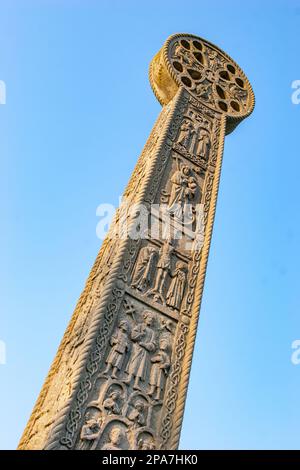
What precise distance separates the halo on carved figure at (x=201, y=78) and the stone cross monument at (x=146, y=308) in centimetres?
17

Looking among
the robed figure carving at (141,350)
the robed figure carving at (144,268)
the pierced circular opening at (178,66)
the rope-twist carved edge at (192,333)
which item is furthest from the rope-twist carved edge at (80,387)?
the pierced circular opening at (178,66)

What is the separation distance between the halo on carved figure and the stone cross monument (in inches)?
6.6

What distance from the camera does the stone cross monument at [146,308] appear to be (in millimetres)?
4172

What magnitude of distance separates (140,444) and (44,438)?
2.57ft

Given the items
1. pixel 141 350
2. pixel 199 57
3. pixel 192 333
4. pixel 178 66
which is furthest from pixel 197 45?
pixel 141 350

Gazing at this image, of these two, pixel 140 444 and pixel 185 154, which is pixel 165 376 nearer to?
pixel 140 444

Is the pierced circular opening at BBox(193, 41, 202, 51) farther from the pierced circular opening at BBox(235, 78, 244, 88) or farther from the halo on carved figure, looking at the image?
the pierced circular opening at BBox(235, 78, 244, 88)

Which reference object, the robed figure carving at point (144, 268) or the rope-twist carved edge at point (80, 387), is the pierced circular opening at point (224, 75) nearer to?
the robed figure carving at point (144, 268)

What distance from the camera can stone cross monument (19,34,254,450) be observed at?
4.17 m

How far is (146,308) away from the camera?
5117 millimetres

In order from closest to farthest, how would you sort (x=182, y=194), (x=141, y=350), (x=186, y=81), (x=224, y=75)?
(x=141, y=350) → (x=182, y=194) → (x=186, y=81) → (x=224, y=75)

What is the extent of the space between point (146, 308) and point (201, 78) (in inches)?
180

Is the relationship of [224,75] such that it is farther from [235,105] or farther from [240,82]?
[235,105]

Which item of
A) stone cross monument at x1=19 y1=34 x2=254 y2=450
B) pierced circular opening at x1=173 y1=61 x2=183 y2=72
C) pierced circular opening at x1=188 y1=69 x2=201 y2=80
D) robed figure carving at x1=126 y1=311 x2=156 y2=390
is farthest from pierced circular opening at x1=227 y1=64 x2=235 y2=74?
robed figure carving at x1=126 y1=311 x2=156 y2=390
